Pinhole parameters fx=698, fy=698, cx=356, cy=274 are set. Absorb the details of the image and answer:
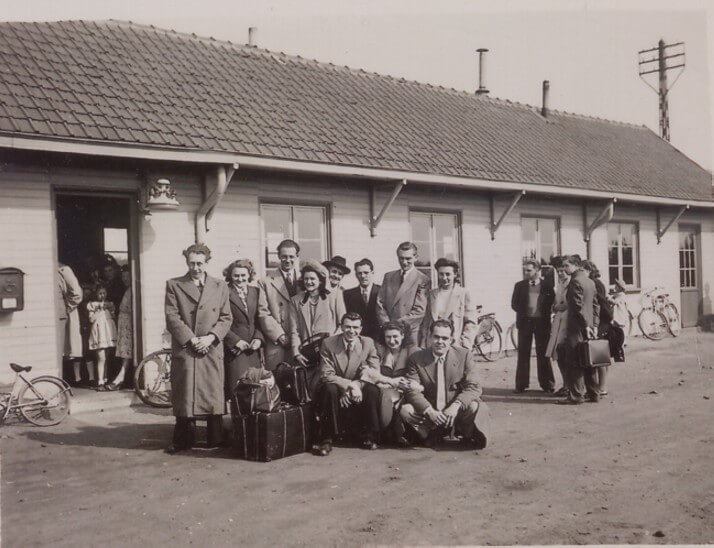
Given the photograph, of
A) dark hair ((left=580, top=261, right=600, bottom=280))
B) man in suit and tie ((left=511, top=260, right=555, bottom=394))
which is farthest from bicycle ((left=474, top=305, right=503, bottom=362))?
dark hair ((left=580, top=261, right=600, bottom=280))

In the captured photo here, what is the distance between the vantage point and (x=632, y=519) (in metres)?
→ 4.36

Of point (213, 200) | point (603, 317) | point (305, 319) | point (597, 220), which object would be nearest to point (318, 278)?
point (305, 319)

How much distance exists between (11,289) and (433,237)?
22.6 ft

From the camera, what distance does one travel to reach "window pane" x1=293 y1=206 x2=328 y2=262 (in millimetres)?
10328

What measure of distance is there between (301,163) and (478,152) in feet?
14.9

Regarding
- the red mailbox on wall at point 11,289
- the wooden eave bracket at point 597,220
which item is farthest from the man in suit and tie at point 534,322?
the red mailbox on wall at point 11,289

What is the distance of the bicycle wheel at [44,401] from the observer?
287 inches

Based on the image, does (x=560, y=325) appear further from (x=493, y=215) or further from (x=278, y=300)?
(x=493, y=215)

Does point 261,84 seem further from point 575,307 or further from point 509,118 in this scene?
point 509,118

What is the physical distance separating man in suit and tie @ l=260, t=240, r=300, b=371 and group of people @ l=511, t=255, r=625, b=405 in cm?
355

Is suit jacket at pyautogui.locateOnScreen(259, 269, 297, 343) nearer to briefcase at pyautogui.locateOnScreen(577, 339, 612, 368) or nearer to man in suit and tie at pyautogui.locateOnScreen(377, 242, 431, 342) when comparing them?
man in suit and tie at pyautogui.locateOnScreen(377, 242, 431, 342)

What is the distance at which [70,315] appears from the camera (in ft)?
29.4

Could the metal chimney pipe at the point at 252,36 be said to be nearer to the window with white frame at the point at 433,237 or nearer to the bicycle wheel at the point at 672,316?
the window with white frame at the point at 433,237

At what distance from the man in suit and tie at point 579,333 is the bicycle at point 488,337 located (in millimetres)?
3803
